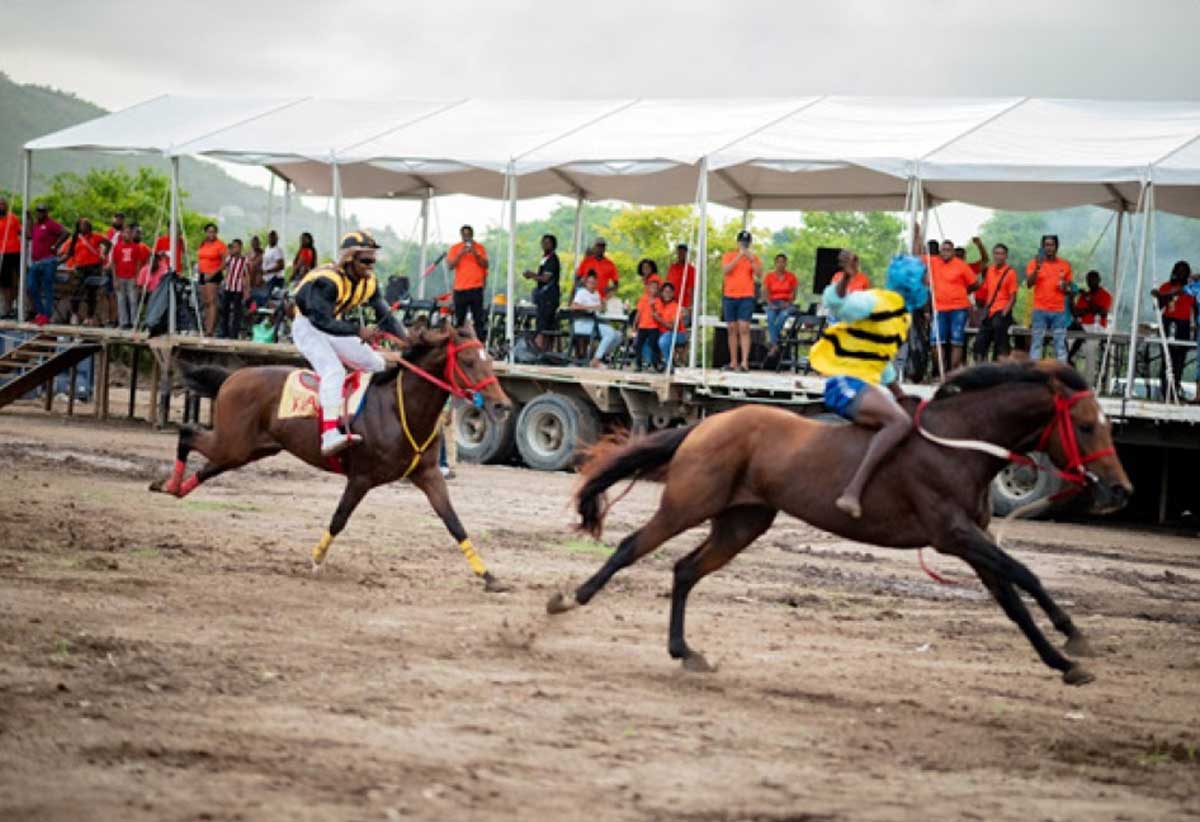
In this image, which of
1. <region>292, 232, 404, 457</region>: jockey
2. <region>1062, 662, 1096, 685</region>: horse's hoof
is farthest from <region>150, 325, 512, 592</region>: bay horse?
<region>1062, 662, 1096, 685</region>: horse's hoof

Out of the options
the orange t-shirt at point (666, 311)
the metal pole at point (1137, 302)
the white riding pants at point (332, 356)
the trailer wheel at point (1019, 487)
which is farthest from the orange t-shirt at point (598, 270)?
the white riding pants at point (332, 356)

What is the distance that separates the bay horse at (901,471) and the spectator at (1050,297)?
39.5 feet

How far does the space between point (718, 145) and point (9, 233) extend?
13514 mm

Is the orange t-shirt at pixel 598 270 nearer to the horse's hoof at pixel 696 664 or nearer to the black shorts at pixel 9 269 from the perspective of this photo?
the black shorts at pixel 9 269

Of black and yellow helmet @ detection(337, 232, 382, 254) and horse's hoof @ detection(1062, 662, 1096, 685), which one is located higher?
black and yellow helmet @ detection(337, 232, 382, 254)

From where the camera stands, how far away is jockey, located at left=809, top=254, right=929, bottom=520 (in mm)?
9461

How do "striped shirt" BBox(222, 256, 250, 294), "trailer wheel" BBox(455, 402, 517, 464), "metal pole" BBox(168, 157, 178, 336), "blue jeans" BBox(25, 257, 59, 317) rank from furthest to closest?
"blue jeans" BBox(25, 257, 59, 317) → "striped shirt" BBox(222, 256, 250, 294) → "metal pole" BBox(168, 157, 178, 336) → "trailer wheel" BBox(455, 402, 517, 464)

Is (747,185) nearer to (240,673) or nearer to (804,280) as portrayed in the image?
(240,673)

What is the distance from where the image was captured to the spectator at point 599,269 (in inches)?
978

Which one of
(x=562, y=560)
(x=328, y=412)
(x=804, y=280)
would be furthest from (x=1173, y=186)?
(x=804, y=280)

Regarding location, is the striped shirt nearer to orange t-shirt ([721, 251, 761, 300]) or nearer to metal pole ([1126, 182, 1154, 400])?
orange t-shirt ([721, 251, 761, 300])

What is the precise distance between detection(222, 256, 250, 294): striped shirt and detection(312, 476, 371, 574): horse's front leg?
15.9 metres

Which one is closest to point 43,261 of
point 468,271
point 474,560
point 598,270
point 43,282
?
point 43,282

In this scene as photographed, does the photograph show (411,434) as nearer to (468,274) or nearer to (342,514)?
(342,514)
